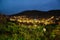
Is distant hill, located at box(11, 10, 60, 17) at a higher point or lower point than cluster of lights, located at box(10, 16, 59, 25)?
higher

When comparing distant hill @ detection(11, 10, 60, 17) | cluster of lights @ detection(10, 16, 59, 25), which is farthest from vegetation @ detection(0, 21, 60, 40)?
distant hill @ detection(11, 10, 60, 17)

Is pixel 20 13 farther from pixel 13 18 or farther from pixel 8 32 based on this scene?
pixel 8 32

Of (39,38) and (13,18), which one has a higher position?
(13,18)

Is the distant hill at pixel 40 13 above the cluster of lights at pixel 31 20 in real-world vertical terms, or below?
above

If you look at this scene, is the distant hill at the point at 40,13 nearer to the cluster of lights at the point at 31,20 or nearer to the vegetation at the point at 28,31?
the cluster of lights at the point at 31,20

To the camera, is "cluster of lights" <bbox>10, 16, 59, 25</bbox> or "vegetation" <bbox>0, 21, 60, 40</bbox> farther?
"cluster of lights" <bbox>10, 16, 59, 25</bbox>

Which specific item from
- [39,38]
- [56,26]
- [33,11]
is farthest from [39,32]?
[33,11]

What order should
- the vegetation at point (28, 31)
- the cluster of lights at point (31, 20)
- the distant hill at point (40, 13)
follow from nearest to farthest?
the vegetation at point (28, 31), the cluster of lights at point (31, 20), the distant hill at point (40, 13)

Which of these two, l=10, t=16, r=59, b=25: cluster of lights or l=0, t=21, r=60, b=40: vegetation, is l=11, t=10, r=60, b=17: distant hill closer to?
l=10, t=16, r=59, b=25: cluster of lights

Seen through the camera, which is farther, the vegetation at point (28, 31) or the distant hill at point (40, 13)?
the distant hill at point (40, 13)

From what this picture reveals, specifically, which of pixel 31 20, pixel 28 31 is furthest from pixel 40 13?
pixel 28 31

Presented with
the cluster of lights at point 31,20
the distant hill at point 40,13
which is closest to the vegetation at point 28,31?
the cluster of lights at point 31,20
